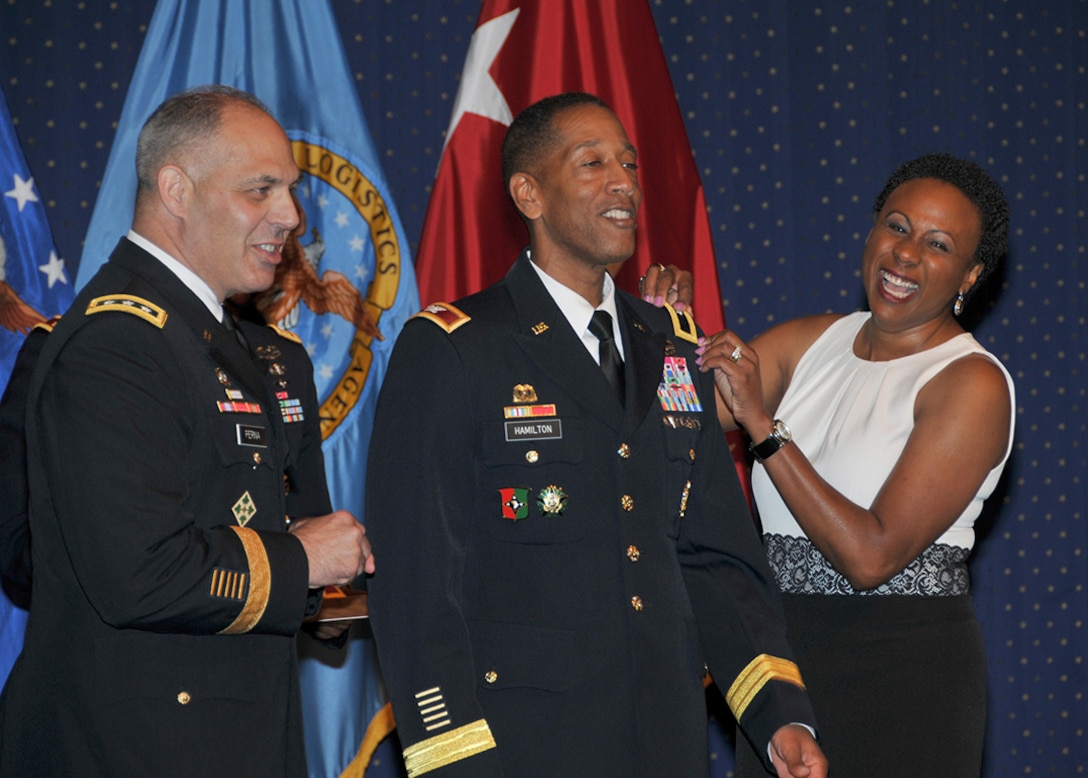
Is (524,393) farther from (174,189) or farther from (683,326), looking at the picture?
(174,189)

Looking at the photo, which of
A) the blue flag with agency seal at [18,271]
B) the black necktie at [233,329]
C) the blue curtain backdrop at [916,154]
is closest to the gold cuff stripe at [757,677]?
the black necktie at [233,329]

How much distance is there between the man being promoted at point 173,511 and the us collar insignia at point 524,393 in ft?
1.13

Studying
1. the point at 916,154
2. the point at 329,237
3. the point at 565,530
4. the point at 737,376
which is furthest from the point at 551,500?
the point at 916,154

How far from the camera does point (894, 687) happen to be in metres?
2.45

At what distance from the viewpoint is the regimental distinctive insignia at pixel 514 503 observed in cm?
184

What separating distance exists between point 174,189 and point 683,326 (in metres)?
0.98

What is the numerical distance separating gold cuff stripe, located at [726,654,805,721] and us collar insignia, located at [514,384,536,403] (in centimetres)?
60

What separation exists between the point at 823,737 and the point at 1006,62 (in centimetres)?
273

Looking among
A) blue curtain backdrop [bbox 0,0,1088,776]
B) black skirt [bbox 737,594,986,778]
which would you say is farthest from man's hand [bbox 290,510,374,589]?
blue curtain backdrop [bbox 0,0,1088,776]

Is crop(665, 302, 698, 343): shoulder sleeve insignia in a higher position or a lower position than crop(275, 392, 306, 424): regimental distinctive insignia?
higher

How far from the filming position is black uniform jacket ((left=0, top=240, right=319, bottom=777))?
160cm

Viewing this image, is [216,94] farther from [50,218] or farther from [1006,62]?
[1006,62]

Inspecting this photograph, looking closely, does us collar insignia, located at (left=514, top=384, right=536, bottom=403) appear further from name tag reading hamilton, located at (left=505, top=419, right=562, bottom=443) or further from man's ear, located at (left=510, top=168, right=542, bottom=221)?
man's ear, located at (left=510, top=168, right=542, bottom=221)

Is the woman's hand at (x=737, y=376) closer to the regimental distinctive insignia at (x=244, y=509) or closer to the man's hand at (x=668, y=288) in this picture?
the man's hand at (x=668, y=288)
